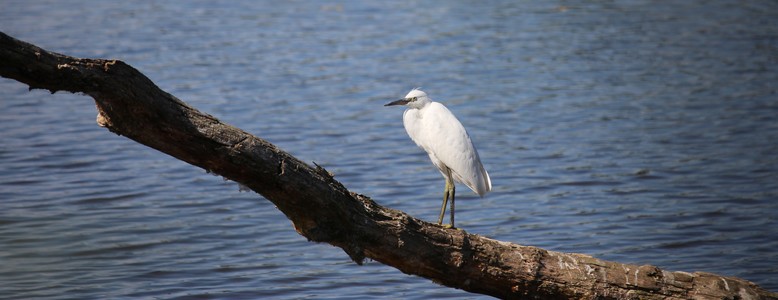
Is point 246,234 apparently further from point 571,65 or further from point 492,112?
point 571,65

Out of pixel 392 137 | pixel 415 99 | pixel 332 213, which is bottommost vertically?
pixel 392 137

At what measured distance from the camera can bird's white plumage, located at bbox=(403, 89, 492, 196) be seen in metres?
6.31

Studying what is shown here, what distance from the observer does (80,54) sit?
1541 cm

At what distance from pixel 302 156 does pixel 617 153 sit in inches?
138

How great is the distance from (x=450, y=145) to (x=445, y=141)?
6 cm

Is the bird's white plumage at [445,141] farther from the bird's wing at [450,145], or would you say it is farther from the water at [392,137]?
the water at [392,137]

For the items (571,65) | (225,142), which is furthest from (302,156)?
(225,142)

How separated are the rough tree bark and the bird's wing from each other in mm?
1298

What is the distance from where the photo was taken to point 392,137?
12.1 m

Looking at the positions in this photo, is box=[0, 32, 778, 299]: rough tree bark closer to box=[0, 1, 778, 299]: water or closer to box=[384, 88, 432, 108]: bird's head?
box=[384, 88, 432, 108]: bird's head

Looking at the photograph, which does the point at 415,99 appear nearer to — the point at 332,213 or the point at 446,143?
the point at 446,143

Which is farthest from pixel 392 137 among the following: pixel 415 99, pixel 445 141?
pixel 445 141

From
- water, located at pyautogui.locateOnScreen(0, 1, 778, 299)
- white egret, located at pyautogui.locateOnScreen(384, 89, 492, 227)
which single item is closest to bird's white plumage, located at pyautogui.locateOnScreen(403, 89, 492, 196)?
white egret, located at pyautogui.locateOnScreen(384, 89, 492, 227)

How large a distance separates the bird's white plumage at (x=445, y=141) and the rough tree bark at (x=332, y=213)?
1301mm
